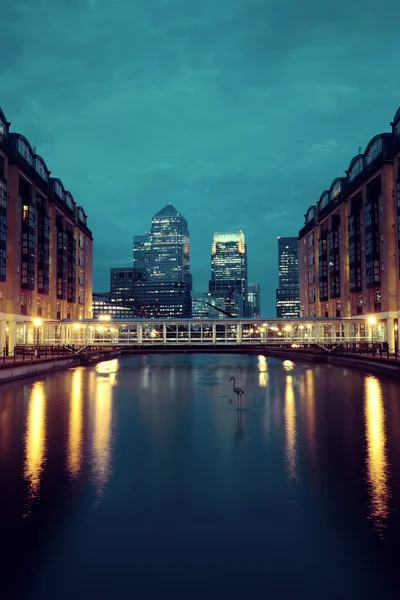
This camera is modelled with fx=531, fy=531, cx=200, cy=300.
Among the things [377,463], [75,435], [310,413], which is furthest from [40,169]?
[377,463]

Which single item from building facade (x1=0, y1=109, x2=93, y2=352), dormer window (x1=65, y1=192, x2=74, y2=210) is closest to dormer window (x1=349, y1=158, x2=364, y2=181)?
building facade (x1=0, y1=109, x2=93, y2=352)

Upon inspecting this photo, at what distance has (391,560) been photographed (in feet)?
35.6

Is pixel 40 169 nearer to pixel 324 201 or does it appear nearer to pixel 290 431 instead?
pixel 324 201

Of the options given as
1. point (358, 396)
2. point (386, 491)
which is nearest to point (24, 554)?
point (386, 491)

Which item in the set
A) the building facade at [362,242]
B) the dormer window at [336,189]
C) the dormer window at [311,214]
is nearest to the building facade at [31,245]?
the building facade at [362,242]

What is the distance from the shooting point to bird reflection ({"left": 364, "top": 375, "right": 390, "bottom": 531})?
1369cm

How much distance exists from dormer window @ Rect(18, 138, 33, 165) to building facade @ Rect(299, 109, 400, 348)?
2180 inches

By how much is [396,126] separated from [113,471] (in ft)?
240

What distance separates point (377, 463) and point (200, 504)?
24.2ft

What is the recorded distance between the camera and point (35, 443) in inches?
878

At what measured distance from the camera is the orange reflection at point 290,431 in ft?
61.8

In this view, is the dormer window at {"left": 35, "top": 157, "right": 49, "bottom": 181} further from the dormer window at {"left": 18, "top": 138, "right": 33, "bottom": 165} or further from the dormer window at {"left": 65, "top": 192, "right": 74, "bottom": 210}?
the dormer window at {"left": 65, "top": 192, "right": 74, "bottom": 210}

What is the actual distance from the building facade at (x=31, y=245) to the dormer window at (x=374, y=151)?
5526 centimetres

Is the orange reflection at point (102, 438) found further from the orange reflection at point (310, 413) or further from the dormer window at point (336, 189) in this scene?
the dormer window at point (336, 189)
